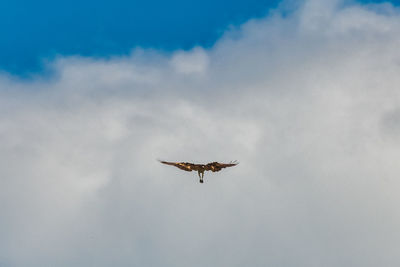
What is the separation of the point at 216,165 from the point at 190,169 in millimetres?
5958

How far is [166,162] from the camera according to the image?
101562 mm

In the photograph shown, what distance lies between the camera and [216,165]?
104 meters

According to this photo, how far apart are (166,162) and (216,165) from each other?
10.4m

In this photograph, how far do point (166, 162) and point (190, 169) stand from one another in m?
6.77

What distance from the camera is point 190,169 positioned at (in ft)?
348
